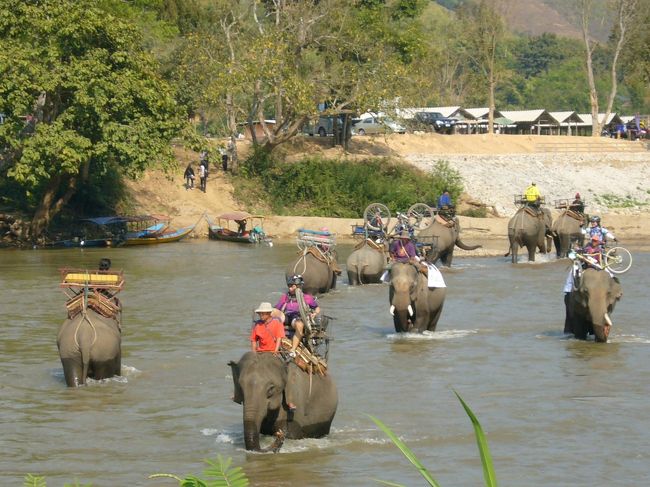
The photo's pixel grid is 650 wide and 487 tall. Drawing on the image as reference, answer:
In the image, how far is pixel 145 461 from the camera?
542 inches

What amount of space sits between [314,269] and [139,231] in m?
16.5

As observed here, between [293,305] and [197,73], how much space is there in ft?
121

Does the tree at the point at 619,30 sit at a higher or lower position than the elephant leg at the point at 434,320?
higher

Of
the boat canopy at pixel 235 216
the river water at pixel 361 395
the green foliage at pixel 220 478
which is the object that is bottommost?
the river water at pixel 361 395

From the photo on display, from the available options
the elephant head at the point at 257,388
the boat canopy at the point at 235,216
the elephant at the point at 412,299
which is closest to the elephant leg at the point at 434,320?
the elephant at the point at 412,299

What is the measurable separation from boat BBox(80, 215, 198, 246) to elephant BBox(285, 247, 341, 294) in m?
15.2

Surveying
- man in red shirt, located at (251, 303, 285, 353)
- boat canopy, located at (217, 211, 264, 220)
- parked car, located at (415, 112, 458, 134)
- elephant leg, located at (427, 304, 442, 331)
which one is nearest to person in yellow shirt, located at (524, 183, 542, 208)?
boat canopy, located at (217, 211, 264, 220)

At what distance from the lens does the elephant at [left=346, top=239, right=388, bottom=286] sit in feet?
101

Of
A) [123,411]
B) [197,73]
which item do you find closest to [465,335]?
[123,411]

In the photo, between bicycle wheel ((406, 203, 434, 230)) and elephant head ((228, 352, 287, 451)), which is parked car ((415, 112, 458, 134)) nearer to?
bicycle wheel ((406, 203, 434, 230))

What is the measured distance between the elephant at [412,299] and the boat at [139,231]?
21784 millimetres

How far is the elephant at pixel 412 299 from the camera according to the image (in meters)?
20.6

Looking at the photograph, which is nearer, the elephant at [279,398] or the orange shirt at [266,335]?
the elephant at [279,398]

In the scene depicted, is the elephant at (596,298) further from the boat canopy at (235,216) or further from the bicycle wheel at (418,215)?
the boat canopy at (235,216)
